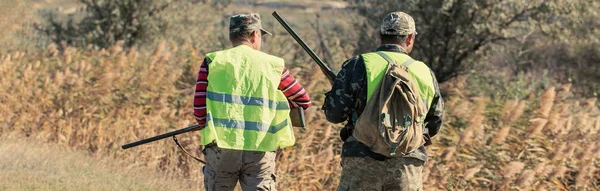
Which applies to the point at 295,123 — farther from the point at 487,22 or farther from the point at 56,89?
the point at 487,22

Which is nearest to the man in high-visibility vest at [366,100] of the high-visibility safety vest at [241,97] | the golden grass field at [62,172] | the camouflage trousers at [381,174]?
the camouflage trousers at [381,174]

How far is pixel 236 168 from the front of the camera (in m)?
5.66

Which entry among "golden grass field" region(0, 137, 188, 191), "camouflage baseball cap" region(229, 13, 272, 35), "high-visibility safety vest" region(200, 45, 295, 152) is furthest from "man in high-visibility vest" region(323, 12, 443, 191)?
"golden grass field" region(0, 137, 188, 191)

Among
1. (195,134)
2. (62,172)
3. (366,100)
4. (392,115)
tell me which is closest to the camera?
(392,115)

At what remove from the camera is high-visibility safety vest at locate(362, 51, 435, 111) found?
16.2 feet

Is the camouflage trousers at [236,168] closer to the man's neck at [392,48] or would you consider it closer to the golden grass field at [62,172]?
the man's neck at [392,48]

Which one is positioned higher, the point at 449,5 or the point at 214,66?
the point at 449,5

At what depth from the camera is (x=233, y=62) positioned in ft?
18.2

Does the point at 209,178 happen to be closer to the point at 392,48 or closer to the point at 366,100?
the point at 366,100

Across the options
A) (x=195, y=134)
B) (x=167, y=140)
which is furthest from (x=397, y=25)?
(x=167, y=140)

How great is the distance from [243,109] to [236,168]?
15.3 inches

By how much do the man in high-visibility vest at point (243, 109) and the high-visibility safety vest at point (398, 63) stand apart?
0.85 metres

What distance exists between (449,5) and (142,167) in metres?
7.73

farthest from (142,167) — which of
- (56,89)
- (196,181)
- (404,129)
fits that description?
(404,129)
